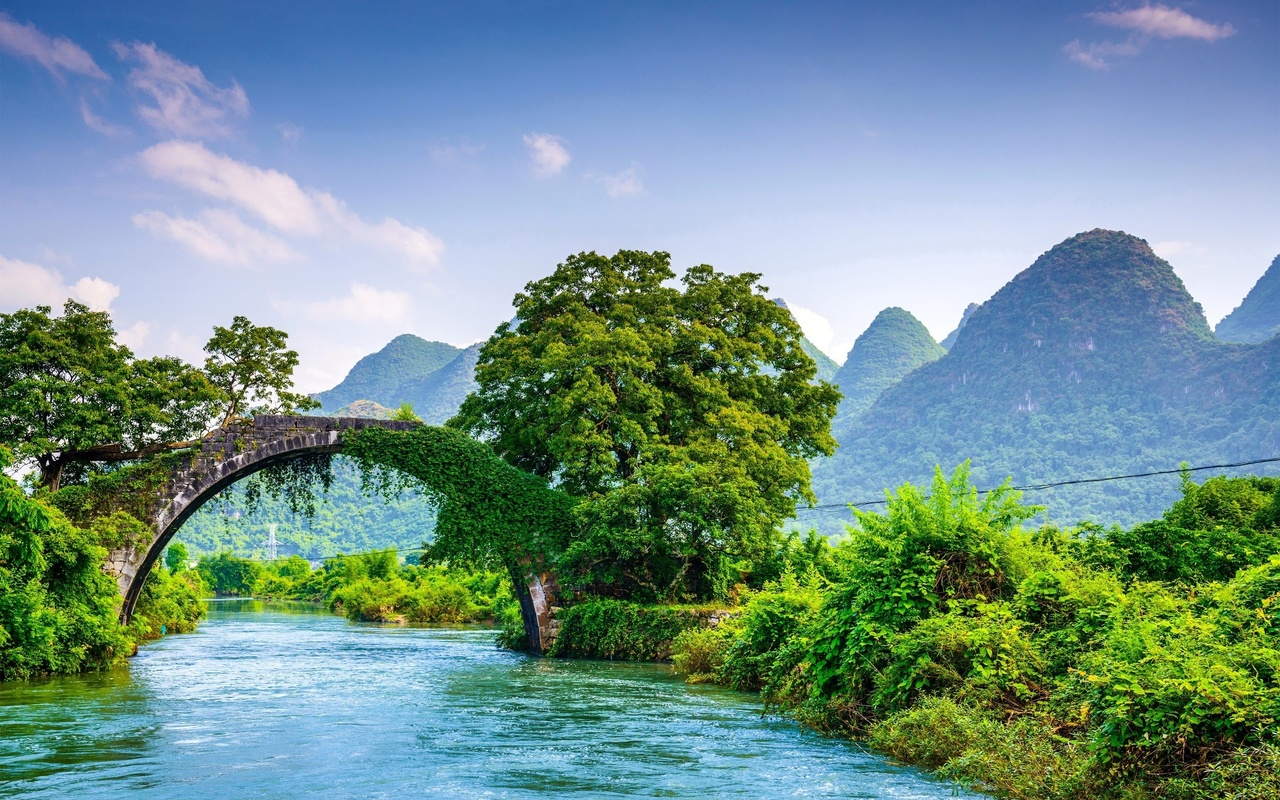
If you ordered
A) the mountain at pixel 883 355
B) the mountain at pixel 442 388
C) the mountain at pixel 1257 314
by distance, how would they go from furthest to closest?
the mountain at pixel 883 355
the mountain at pixel 442 388
the mountain at pixel 1257 314

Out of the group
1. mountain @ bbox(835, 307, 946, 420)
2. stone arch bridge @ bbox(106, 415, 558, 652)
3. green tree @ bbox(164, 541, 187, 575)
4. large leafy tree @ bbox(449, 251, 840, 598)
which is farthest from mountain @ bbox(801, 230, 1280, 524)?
stone arch bridge @ bbox(106, 415, 558, 652)

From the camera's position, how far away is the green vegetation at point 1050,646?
7816 mm

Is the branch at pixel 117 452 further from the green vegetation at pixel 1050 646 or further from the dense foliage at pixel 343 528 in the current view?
the dense foliage at pixel 343 528

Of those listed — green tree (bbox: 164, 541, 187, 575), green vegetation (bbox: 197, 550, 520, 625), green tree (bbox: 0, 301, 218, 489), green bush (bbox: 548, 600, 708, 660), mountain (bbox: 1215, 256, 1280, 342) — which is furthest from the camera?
mountain (bbox: 1215, 256, 1280, 342)

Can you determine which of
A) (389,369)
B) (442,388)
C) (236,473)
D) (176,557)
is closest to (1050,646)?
(236,473)

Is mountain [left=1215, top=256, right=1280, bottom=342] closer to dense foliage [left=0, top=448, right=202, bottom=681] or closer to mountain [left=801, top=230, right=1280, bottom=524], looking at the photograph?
mountain [left=801, top=230, right=1280, bottom=524]

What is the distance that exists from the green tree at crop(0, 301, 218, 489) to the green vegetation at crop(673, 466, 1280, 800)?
52.6 feet

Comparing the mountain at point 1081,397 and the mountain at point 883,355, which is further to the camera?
the mountain at point 883,355

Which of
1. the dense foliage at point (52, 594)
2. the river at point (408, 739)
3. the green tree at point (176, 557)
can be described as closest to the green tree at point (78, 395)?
the dense foliage at point (52, 594)

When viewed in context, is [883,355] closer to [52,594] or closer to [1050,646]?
[52,594]

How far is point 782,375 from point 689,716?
17195mm

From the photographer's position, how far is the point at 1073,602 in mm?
11797

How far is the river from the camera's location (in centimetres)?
973

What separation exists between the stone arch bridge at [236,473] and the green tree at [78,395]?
139 cm
